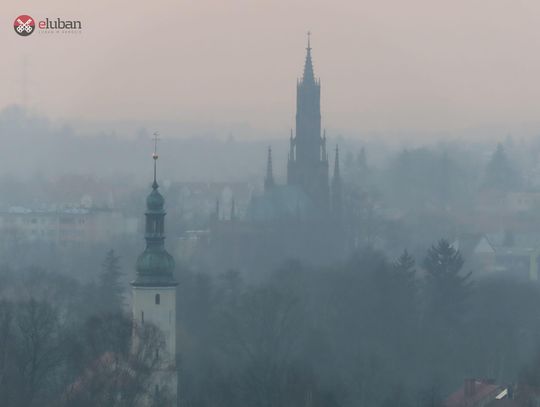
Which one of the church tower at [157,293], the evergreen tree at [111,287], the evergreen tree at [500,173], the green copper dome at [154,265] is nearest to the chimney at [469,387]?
the church tower at [157,293]

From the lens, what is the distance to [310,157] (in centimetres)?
12156

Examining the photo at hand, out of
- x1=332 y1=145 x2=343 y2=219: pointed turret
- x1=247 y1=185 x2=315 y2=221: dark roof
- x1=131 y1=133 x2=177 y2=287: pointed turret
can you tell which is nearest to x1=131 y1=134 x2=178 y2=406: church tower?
x1=131 y1=133 x2=177 y2=287: pointed turret

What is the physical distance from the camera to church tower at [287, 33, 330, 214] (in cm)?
12075

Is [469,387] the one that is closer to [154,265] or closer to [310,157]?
[154,265]

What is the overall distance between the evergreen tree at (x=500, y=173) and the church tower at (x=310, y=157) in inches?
582

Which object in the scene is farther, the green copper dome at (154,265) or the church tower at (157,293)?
the green copper dome at (154,265)

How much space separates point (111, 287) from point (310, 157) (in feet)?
146

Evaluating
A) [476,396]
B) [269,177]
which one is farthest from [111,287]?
[269,177]

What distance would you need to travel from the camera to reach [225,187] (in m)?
137

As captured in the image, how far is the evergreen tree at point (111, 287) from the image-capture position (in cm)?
7356

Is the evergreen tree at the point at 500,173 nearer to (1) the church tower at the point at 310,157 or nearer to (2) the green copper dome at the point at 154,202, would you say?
(1) the church tower at the point at 310,157

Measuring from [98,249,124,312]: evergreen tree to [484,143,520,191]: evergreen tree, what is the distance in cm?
5464

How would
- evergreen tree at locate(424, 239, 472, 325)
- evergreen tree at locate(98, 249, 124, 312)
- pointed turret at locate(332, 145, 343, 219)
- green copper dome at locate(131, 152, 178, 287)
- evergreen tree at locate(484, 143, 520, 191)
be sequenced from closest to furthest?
green copper dome at locate(131, 152, 178, 287) → evergreen tree at locate(98, 249, 124, 312) → evergreen tree at locate(424, 239, 472, 325) → pointed turret at locate(332, 145, 343, 219) → evergreen tree at locate(484, 143, 520, 191)

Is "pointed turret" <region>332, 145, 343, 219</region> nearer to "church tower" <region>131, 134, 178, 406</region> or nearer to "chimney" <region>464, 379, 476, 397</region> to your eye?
"chimney" <region>464, 379, 476, 397</region>
